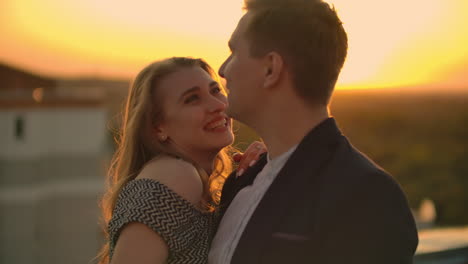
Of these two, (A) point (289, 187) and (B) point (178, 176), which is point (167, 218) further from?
(A) point (289, 187)

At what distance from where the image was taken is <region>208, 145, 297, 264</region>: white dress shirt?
77.7 inches

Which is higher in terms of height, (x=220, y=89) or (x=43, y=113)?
(x=220, y=89)

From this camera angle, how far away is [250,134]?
144ft

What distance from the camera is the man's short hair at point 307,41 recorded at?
1.87m

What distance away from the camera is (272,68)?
1.92 meters

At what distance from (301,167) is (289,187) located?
6cm

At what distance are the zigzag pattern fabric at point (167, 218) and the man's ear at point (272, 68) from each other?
1.72 feet

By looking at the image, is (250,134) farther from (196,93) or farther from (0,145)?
(196,93)

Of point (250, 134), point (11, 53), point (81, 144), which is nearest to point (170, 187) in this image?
point (81, 144)

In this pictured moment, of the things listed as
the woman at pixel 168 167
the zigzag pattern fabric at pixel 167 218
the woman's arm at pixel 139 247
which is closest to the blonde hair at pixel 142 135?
the woman at pixel 168 167

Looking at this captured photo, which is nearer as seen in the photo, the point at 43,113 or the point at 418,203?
the point at 43,113

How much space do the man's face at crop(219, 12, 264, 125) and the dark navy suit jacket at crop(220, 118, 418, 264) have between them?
20 cm

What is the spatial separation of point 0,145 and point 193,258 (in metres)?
27.4

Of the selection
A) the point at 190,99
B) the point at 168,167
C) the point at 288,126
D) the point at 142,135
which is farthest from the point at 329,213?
the point at 142,135
